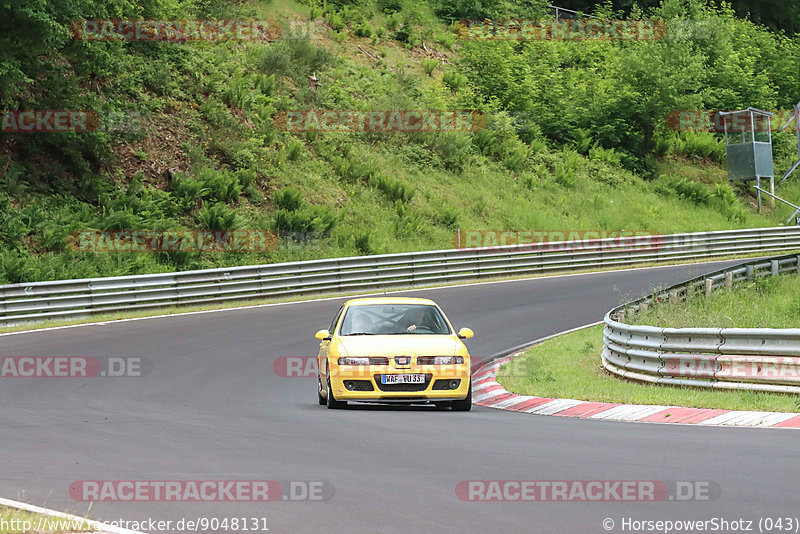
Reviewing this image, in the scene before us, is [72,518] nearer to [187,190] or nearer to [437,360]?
[437,360]

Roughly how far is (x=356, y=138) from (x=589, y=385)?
28314 millimetres

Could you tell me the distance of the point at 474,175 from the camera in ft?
139

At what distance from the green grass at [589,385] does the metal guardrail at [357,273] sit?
398 inches

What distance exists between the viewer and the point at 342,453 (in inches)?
352

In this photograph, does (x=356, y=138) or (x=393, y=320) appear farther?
(x=356, y=138)

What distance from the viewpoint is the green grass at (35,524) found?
591 centimetres

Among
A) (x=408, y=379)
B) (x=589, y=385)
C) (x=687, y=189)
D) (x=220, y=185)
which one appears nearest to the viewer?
(x=408, y=379)

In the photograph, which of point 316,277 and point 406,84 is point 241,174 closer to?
point 316,277

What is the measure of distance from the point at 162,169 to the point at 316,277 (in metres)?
7.70

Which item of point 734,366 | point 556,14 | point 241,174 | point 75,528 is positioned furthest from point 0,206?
point 556,14

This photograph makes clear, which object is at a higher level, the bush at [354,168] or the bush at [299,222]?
the bush at [354,168]

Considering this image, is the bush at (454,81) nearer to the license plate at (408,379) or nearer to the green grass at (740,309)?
the green grass at (740,309)

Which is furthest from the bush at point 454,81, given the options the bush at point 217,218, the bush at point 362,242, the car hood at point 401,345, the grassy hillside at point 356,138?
the car hood at point 401,345

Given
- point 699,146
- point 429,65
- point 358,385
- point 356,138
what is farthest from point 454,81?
point 358,385
